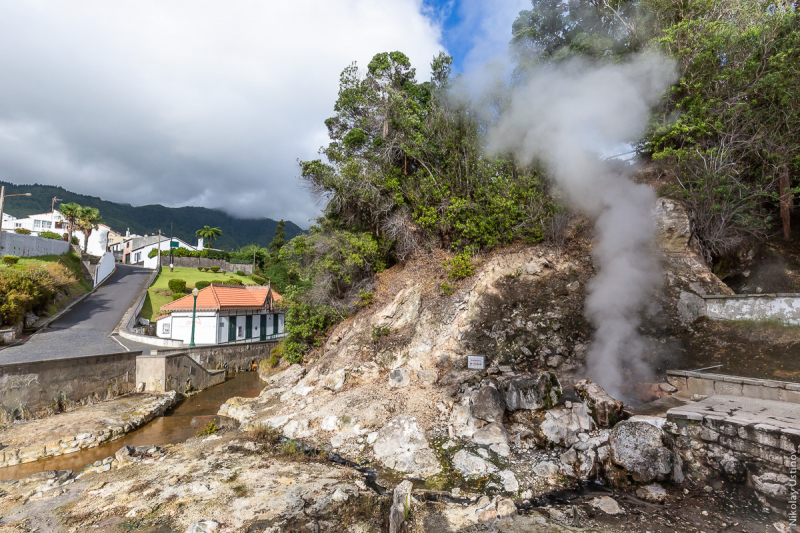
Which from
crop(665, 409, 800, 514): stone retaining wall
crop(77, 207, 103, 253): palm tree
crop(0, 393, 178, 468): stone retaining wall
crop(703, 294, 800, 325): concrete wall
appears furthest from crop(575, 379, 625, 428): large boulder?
crop(77, 207, 103, 253): palm tree

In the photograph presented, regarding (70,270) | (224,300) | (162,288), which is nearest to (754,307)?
(224,300)

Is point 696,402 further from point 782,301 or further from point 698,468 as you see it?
point 782,301

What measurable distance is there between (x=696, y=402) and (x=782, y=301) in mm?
3819

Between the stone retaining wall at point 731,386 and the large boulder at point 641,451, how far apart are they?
2.50 m

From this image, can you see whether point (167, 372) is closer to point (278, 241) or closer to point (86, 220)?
point (86, 220)

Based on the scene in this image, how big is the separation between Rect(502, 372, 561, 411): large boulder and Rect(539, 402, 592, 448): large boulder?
368mm

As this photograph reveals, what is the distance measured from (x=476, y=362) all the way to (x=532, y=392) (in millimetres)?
1931

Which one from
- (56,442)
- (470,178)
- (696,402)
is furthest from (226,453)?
(470,178)

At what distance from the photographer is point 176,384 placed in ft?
49.0

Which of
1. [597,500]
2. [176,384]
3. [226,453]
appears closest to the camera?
Answer: [597,500]

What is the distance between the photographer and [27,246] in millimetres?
22516

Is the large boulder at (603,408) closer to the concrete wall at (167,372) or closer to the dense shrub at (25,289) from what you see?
the concrete wall at (167,372)

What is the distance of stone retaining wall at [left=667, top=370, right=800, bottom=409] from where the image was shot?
5980 millimetres

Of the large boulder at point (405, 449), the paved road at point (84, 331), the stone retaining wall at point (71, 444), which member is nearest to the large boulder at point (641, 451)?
the large boulder at point (405, 449)
